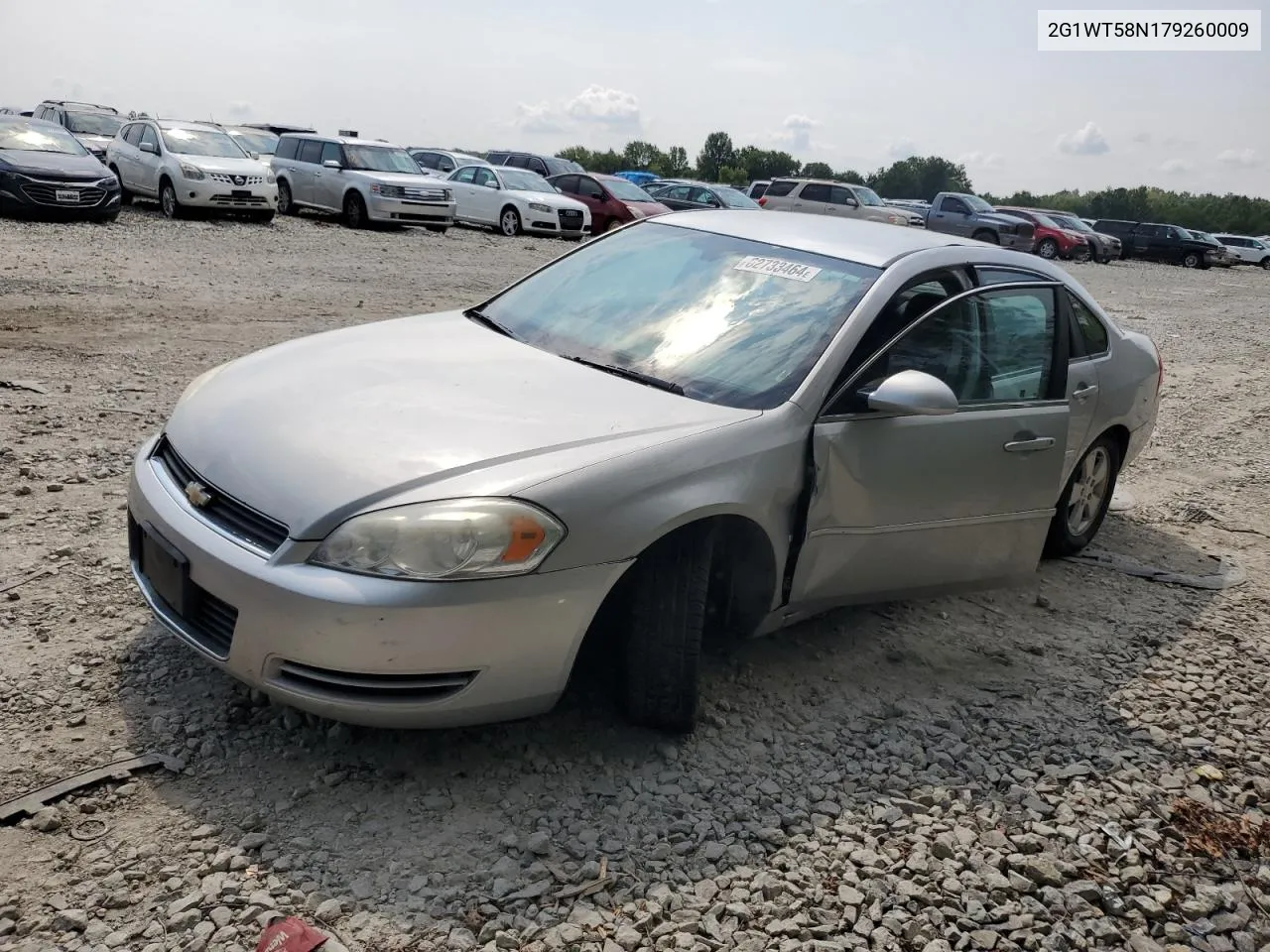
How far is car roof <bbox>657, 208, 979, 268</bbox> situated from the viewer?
4078mm

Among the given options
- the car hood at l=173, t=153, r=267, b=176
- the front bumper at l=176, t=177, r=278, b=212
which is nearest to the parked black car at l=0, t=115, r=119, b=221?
the front bumper at l=176, t=177, r=278, b=212

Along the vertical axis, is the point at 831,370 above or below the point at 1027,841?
above

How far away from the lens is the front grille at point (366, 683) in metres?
2.77

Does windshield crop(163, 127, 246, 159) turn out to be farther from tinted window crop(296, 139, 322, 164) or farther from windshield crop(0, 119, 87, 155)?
tinted window crop(296, 139, 322, 164)

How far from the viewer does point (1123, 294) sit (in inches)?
874

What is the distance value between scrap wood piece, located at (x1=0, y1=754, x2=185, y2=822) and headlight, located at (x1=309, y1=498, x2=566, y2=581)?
2.52 ft

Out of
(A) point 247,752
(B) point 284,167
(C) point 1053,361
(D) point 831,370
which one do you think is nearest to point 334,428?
(A) point 247,752

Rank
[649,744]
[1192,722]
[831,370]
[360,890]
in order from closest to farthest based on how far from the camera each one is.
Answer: [360,890] < [649,744] < [831,370] < [1192,722]

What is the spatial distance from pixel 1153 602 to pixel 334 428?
147 inches

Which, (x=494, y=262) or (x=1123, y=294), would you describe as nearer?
(x=494, y=262)

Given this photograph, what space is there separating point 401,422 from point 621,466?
666mm

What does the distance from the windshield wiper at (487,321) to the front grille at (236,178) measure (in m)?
13.8

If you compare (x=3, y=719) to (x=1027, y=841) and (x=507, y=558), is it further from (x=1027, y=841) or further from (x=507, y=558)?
(x=1027, y=841)

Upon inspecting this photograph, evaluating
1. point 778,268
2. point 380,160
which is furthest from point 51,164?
point 778,268
